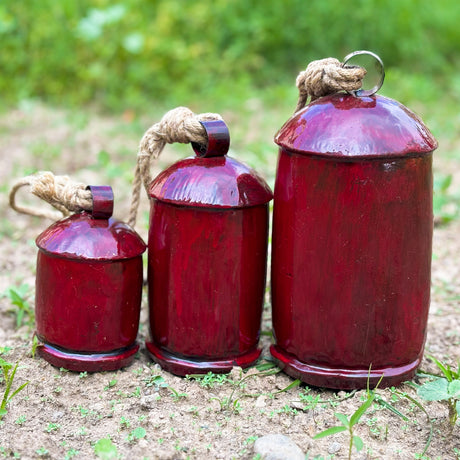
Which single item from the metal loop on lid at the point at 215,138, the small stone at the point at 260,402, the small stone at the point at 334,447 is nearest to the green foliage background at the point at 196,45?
the metal loop on lid at the point at 215,138

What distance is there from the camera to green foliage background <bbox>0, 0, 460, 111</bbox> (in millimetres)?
5527

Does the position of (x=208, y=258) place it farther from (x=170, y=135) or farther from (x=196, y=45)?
(x=196, y=45)

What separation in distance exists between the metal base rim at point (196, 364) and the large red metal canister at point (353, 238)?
0.54 feet

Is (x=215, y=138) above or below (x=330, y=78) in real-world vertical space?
below

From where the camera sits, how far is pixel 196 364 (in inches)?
89.0

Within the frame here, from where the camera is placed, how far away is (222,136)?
217cm

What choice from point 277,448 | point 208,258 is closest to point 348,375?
point 277,448

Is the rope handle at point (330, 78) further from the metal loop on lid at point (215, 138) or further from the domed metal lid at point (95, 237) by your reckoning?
the domed metal lid at point (95, 237)

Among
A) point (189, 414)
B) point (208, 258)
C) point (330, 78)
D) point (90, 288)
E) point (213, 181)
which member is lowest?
point (189, 414)

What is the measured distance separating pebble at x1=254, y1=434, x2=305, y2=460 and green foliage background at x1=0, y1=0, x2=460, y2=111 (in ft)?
12.4

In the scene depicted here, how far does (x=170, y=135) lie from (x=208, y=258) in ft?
1.32

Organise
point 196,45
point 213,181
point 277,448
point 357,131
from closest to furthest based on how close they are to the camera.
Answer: point 277,448
point 357,131
point 213,181
point 196,45

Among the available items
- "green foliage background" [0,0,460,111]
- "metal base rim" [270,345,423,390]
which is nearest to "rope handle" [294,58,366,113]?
"metal base rim" [270,345,423,390]

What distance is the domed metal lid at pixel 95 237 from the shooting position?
7.16 ft
